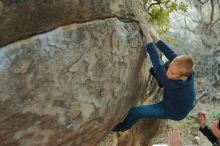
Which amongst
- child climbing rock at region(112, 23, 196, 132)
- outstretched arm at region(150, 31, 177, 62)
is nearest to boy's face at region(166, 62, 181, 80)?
child climbing rock at region(112, 23, 196, 132)

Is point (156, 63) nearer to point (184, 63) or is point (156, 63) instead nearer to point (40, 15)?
point (184, 63)

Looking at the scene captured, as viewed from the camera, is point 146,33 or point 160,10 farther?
point 160,10

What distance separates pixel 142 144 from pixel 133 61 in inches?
75.9

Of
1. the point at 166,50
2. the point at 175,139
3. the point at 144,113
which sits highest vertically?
the point at 166,50

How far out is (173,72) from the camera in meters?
3.95

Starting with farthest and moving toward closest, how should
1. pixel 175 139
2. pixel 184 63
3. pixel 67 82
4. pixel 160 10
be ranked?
pixel 160 10 < pixel 175 139 < pixel 184 63 < pixel 67 82

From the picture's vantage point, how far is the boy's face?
3918 mm

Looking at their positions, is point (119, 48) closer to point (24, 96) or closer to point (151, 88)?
point (24, 96)

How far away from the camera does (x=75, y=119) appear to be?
145 inches

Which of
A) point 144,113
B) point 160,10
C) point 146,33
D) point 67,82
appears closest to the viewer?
point 67,82

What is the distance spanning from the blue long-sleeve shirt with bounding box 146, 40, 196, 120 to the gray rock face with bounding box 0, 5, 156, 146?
0.61ft

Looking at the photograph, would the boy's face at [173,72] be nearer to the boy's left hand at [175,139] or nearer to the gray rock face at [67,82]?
the gray rock face at [67,82]

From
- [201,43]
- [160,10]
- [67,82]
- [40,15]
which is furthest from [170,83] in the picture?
[201,43]

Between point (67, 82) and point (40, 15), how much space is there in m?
0.58
